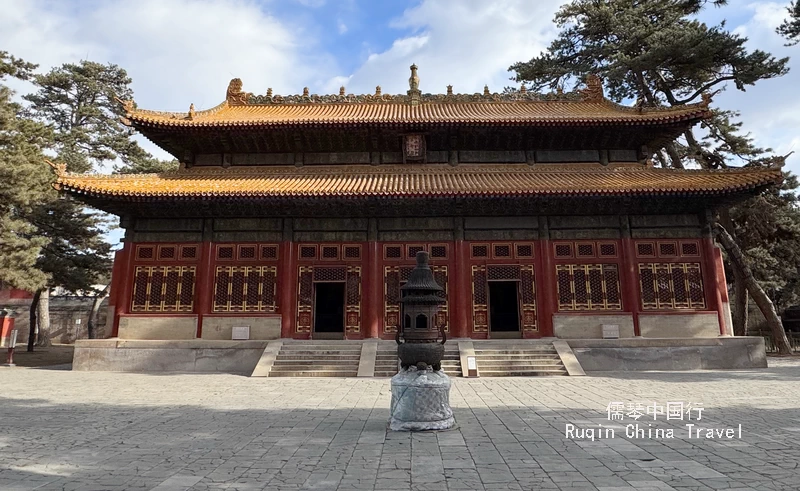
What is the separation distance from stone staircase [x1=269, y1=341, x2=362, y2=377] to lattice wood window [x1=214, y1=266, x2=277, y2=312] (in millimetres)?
1877

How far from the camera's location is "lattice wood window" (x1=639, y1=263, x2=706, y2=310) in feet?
49.5

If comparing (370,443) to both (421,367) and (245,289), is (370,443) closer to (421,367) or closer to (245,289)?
(421,367)

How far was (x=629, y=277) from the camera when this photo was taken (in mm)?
15164

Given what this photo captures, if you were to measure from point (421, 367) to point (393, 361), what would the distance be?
7257 millimetres

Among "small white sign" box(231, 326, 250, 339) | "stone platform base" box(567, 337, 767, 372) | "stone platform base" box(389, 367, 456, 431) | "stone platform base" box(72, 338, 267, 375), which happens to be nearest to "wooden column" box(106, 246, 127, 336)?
"stone platform base" box(72, 338, 267, 375)

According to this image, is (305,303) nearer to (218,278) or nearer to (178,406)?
(218,278)

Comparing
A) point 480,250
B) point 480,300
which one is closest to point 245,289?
point 480,300

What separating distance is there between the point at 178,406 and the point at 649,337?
1395 centimetres

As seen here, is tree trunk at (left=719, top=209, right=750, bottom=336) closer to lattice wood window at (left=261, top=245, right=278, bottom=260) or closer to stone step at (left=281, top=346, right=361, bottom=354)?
stone step at (left=281, top=346, right=361, bottom=354)

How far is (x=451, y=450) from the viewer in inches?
213

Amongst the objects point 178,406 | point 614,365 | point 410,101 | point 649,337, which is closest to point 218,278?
point 178,406

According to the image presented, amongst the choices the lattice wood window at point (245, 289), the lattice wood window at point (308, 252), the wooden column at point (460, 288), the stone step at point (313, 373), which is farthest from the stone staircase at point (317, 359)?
the wooden column at point (460, 288)

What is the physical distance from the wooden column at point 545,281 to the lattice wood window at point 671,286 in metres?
3.04

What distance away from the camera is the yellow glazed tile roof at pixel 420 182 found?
558 inches
